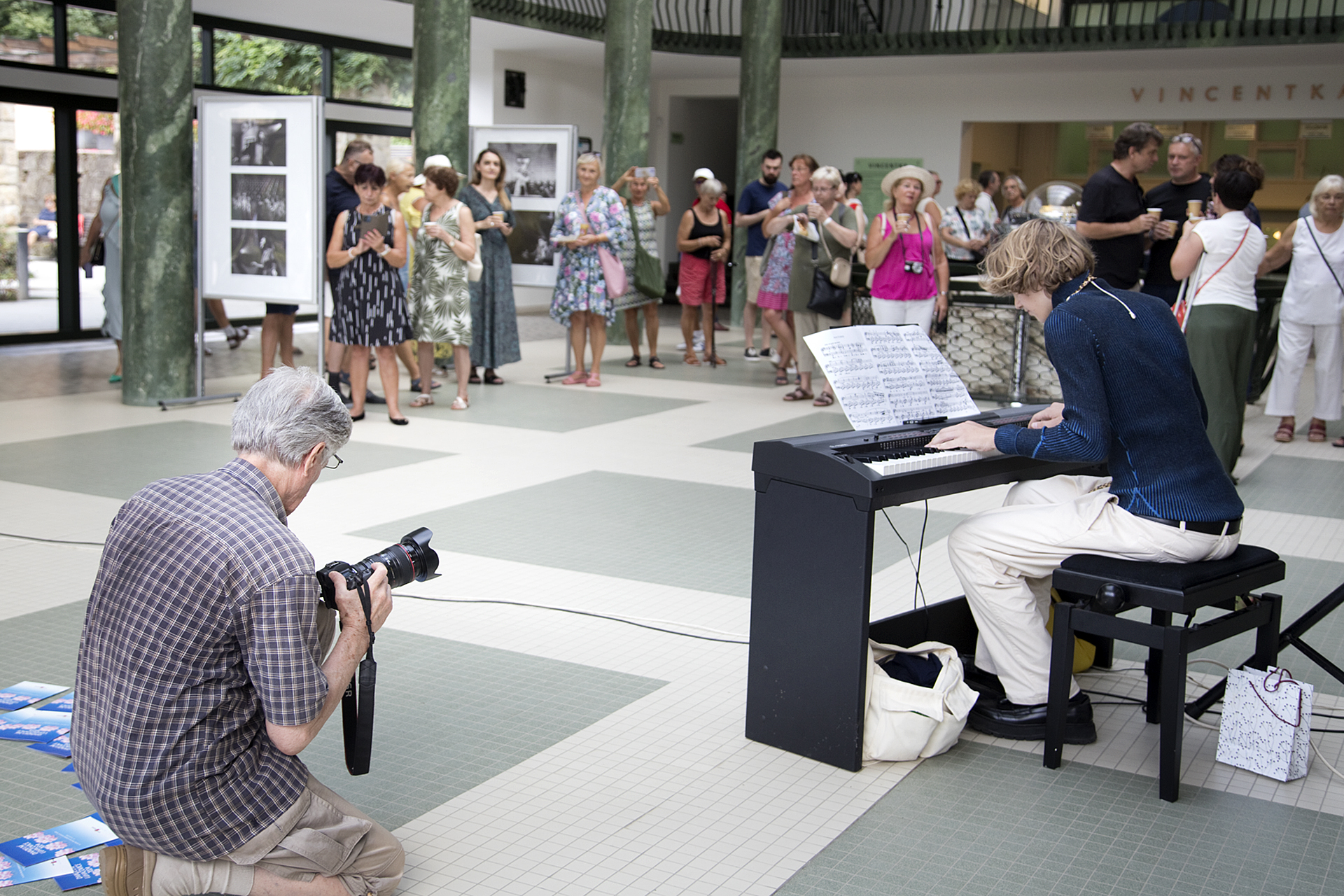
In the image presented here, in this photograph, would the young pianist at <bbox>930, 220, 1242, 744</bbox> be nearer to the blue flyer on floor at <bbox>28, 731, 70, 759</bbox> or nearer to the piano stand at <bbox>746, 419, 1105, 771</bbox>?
the piano stand at <bbox>746, 419, 1105, 771</bbox>

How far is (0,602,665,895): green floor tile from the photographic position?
308 centimetres

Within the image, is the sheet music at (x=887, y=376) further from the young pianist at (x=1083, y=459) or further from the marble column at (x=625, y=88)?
the marble column at (x=625, y=88)

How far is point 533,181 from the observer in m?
10.5

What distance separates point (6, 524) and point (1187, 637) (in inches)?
182

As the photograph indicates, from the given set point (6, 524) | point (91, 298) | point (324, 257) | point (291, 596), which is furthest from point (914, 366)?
point (91, 298)

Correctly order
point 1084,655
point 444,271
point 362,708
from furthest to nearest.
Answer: point 444,271 → point 1084,655 → point 362,708

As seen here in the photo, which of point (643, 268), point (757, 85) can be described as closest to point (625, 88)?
point (757, 85)

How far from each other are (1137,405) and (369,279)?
563 cm

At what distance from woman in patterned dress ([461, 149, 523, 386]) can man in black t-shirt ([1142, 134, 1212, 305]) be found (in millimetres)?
4387

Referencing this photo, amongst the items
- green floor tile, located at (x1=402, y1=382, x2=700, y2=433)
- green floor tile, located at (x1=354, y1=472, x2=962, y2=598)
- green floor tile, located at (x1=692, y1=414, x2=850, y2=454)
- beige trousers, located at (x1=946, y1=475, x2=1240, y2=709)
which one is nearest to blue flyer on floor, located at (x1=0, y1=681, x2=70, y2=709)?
green floor tile, located at (x1=354, y1=472, x2=962, y2=598)

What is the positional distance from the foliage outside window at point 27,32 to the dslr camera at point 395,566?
1061cm

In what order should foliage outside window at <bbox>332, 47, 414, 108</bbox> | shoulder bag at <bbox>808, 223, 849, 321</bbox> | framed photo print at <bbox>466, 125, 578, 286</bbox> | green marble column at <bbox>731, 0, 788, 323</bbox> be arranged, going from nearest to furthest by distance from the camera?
shoulder bag at <bbox>808, 223, 849, 321</bbox>, framed photo print at <bbox>466, 125, 578, 286</bbox>, foliage outside window at <bbox>332, 47, 414, 108</bbox>, green marble column at <bbox>731, 0, 788, 323</bbox>

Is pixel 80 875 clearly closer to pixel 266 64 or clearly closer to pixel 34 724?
pixel 34 724

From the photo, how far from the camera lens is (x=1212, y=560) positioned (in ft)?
11.1
